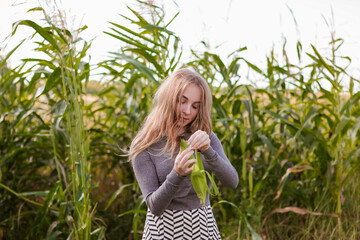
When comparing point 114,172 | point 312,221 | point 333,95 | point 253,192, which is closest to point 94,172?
point 114,172

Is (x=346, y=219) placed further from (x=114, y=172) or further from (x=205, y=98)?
(x=114, y=172)

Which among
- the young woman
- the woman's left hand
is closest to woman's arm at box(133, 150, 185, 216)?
the young woman

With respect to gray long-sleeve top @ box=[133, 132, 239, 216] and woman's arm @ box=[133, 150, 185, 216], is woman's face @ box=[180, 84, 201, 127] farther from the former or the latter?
A: woman's arm @ box=[133, 150, 185, 216]

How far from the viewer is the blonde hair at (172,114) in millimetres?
1312

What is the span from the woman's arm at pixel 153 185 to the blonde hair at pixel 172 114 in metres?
0.04

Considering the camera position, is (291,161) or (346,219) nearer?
Result: (346,219)

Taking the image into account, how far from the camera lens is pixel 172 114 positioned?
1322 mm

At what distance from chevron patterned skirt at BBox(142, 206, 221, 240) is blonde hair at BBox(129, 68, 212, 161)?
23 centimetres

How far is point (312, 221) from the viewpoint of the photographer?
2139mm

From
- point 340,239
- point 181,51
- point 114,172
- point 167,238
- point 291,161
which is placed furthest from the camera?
point 114,172

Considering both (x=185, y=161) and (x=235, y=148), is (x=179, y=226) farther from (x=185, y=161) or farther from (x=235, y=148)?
(x=235, y=148)

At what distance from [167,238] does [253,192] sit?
0.92 m

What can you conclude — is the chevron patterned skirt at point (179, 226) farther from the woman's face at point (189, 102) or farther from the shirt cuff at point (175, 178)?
the woman's face at point (189, 102)

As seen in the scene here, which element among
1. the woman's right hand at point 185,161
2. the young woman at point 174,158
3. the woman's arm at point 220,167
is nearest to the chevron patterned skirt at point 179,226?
the young woman at point 174,158
